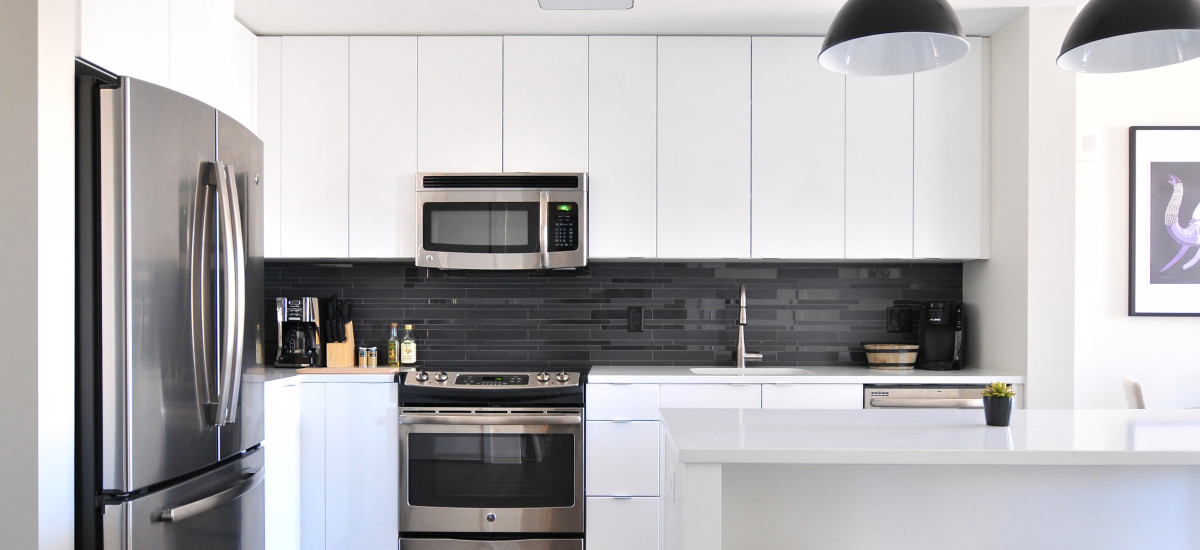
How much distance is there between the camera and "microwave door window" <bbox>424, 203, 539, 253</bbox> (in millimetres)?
3488

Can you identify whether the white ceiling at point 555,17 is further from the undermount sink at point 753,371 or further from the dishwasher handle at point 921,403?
the dishwasher handle at point 921,403

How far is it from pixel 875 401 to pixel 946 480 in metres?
1.44

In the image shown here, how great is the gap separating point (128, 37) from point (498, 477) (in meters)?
2.12

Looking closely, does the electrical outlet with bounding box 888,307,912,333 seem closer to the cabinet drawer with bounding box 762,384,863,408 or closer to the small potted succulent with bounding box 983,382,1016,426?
the cabinet drawer with bounding box 762,384,863,408

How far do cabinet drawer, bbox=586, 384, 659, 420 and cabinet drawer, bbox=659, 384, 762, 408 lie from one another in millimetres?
49

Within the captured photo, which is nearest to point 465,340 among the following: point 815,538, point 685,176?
point 685,176

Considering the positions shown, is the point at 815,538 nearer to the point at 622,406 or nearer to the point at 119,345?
the point at 622,406

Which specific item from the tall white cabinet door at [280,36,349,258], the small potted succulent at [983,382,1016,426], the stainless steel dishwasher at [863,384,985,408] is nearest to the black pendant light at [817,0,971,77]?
the small potted succulent at [983,382,1016,426]

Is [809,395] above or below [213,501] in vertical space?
above

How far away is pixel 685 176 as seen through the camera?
352cm

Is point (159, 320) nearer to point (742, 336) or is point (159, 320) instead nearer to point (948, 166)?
point (742, 336)

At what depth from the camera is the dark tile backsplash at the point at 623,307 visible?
385 centimetres

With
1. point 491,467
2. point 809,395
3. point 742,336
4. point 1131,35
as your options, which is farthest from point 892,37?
point 491,467

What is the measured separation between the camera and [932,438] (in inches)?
70.6
